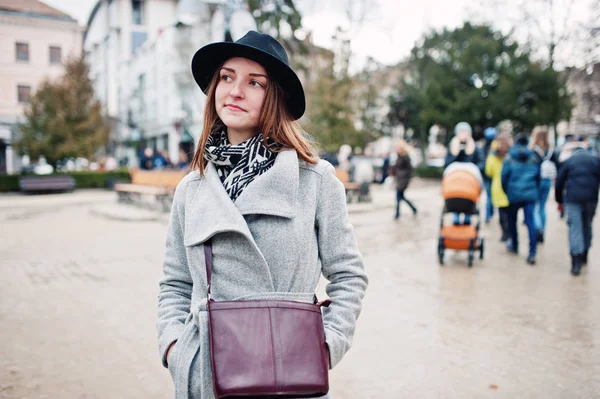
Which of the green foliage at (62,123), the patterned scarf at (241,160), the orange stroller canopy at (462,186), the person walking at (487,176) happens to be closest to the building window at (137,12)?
the green foliage at (62,123)

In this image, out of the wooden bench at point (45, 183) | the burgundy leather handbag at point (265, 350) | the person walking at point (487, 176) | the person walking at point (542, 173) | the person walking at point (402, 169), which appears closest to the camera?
the burgundy leather handbag at point (265, 350)

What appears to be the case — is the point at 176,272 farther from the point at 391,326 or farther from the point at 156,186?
the point at 156,186

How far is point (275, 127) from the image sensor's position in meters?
1.80

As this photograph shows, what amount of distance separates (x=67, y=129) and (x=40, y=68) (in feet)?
69.2

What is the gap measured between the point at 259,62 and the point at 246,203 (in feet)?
1.63

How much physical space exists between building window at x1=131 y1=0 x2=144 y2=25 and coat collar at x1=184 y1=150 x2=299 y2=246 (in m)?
53.8

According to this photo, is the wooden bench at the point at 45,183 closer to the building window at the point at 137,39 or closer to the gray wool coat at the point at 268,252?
the gray wool coat at the point at 268,252

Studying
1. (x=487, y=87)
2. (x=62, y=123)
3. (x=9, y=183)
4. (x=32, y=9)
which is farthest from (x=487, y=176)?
(x=32, y=9)

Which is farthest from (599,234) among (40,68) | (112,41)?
(112,41)

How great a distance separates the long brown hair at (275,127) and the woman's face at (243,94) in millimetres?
27

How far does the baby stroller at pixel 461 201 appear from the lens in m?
7.13

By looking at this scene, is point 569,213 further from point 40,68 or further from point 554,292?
point 40,68

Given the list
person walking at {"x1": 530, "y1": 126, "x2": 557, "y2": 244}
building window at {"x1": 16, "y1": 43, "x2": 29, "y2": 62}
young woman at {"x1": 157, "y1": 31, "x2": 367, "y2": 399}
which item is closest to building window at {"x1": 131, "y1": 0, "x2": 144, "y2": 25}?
building window at {"x1": 16, "y1": 43, "x2": 29, "y2": 62}

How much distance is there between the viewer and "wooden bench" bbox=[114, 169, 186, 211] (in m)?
14.5
